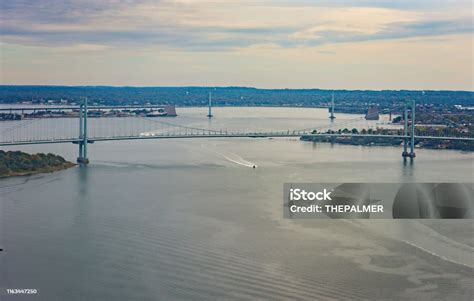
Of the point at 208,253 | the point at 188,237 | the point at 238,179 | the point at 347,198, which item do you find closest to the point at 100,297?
the point at 208,253

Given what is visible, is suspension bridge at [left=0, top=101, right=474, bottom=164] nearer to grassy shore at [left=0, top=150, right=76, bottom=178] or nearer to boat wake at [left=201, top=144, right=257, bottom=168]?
boat wake at [left=201, top=144, right=257, bottom=168]

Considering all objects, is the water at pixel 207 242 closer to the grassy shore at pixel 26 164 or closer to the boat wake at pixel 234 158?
the grassy shore at pixel 26 164

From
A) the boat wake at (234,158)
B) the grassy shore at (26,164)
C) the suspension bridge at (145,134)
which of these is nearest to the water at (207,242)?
the grassy shore at (26,164)

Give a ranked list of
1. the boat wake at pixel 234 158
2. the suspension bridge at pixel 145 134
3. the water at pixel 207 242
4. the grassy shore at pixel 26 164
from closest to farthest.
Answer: the water at pixel 207 242, the grassy shore at pixel 26 164, the boat wake at pixel 234 158, the suspension bridge at pixel 145 134

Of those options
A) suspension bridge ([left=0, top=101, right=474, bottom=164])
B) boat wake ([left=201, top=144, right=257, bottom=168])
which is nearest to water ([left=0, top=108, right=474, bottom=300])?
boat wake ([left=201, top=144, right=257, bottom=168])

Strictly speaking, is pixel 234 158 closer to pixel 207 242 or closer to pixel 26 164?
pixel 26 164

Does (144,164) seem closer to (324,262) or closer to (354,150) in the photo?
(354,150)

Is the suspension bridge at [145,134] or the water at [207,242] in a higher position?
A: the suspension bridge at [145,134]
